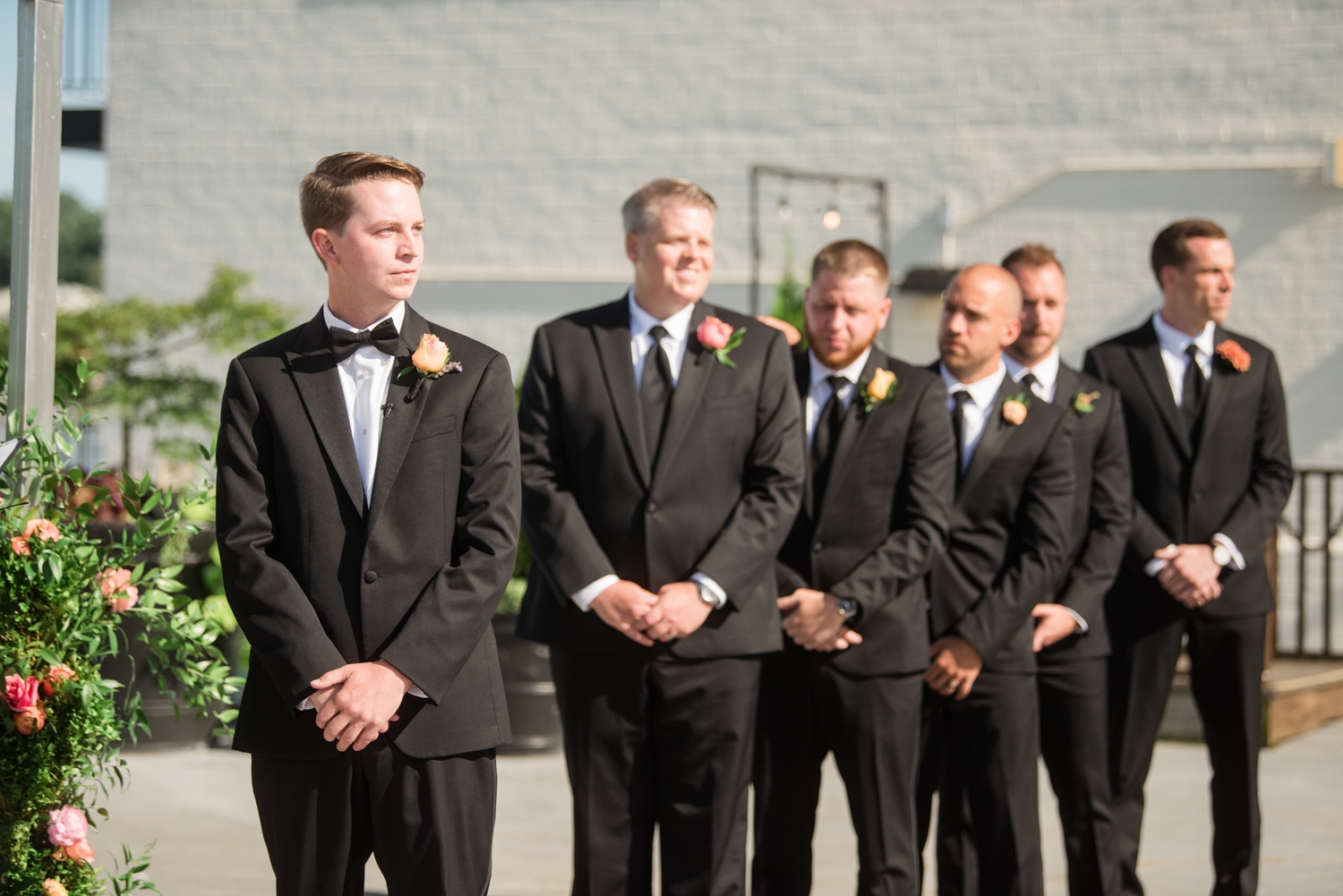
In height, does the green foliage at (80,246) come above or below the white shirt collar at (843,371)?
above

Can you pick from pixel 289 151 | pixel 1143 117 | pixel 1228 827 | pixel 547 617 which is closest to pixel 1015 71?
pixel 1143 117

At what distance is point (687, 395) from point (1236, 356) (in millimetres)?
1795

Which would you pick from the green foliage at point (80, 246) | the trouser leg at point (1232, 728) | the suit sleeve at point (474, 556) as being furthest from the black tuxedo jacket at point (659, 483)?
the green foliage at point (80, 246)

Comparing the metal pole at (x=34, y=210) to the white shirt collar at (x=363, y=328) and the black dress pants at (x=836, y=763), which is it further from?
the black dress pants at (x=836, y=763)

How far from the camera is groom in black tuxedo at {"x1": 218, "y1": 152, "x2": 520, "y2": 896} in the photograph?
237cm

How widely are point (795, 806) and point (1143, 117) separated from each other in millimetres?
8841

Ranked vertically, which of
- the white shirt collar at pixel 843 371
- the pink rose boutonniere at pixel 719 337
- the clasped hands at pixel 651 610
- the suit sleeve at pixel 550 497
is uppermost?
the pink rose boutonniere at pixel 719 337

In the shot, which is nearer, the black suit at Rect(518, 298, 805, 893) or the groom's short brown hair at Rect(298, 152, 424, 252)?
the groom's short brown hair at Rect(298, 152, 424, 252)

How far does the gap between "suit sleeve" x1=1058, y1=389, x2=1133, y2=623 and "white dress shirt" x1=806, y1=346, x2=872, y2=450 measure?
782 mm

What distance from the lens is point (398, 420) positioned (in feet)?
8.08

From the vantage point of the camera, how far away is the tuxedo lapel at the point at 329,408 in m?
2.43

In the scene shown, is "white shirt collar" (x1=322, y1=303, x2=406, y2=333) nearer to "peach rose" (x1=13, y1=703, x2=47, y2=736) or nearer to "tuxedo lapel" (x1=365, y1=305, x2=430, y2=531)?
"tuxedo lapel" (x1=365, y1=305, x2=430, y2=531)

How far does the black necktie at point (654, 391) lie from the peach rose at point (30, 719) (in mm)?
1439

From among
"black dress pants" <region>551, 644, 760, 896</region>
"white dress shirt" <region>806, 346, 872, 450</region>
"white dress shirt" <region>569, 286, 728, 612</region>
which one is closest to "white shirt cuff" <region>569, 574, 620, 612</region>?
"black dress pants" <region>551, 644, 760, 896</region>
